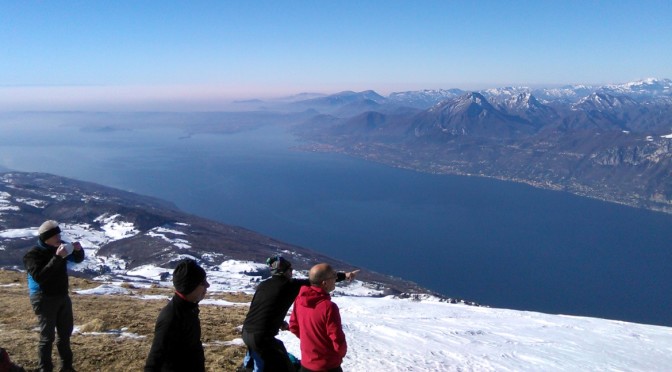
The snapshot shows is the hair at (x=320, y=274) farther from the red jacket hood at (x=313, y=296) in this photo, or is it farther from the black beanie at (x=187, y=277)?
the black beanie at (x=187, y=277)

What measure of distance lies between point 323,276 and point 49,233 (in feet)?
15.0

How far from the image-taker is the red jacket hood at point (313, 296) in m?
5.73

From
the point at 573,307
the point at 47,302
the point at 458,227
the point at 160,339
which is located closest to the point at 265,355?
the point at 160,339

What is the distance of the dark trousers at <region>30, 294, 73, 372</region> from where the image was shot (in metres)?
7.38

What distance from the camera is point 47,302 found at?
7387mm

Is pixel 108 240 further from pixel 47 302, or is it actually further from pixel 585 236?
pixel 585 236

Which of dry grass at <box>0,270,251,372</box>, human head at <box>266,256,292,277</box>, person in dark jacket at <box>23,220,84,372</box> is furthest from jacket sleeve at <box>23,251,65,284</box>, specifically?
human head at <box>266,256,292,277</box>

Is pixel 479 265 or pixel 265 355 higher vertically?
pixel 265 355

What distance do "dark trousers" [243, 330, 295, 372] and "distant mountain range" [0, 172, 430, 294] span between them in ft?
324

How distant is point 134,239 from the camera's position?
14262 cm

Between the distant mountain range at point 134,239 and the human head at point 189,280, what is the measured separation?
100 m

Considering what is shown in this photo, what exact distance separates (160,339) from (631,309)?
146 meters

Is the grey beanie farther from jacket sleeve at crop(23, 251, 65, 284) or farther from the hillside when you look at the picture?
the hillside

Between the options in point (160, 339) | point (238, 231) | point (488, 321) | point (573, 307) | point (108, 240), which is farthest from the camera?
point (238, 231)
